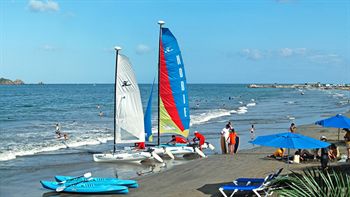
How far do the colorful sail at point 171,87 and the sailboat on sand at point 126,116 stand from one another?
4.87 ft

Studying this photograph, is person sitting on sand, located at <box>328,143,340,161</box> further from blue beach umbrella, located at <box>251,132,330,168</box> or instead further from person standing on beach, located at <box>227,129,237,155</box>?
blue beach umbrella, located at <box>251,132,330,168</box>

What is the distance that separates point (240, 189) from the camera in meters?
11.2

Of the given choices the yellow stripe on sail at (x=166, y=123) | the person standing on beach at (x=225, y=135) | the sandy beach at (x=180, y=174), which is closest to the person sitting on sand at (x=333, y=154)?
the sandy beach at (x=180, y=174)

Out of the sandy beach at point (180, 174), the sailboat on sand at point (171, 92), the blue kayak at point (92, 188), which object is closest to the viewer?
the blue kayak at point (92, 188)

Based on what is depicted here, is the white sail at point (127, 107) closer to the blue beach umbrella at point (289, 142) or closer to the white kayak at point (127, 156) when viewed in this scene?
the white kayak at point (127, 156)

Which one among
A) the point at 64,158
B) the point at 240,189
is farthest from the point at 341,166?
the point at 64,158

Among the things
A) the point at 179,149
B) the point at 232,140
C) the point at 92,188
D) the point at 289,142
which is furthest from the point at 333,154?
the point at 92,188

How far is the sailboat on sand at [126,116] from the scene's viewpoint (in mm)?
19625

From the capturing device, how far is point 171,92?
21.3 metres

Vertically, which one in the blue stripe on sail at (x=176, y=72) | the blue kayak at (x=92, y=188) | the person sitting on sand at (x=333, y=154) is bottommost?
the blue kayak at (x=92, y=188)

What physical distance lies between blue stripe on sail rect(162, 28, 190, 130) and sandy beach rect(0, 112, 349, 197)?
3.83 meters

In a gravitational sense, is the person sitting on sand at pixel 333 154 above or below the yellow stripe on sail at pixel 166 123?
below

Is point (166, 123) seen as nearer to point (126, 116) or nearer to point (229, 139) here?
point (126, 116)

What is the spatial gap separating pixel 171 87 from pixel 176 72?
789 mm
